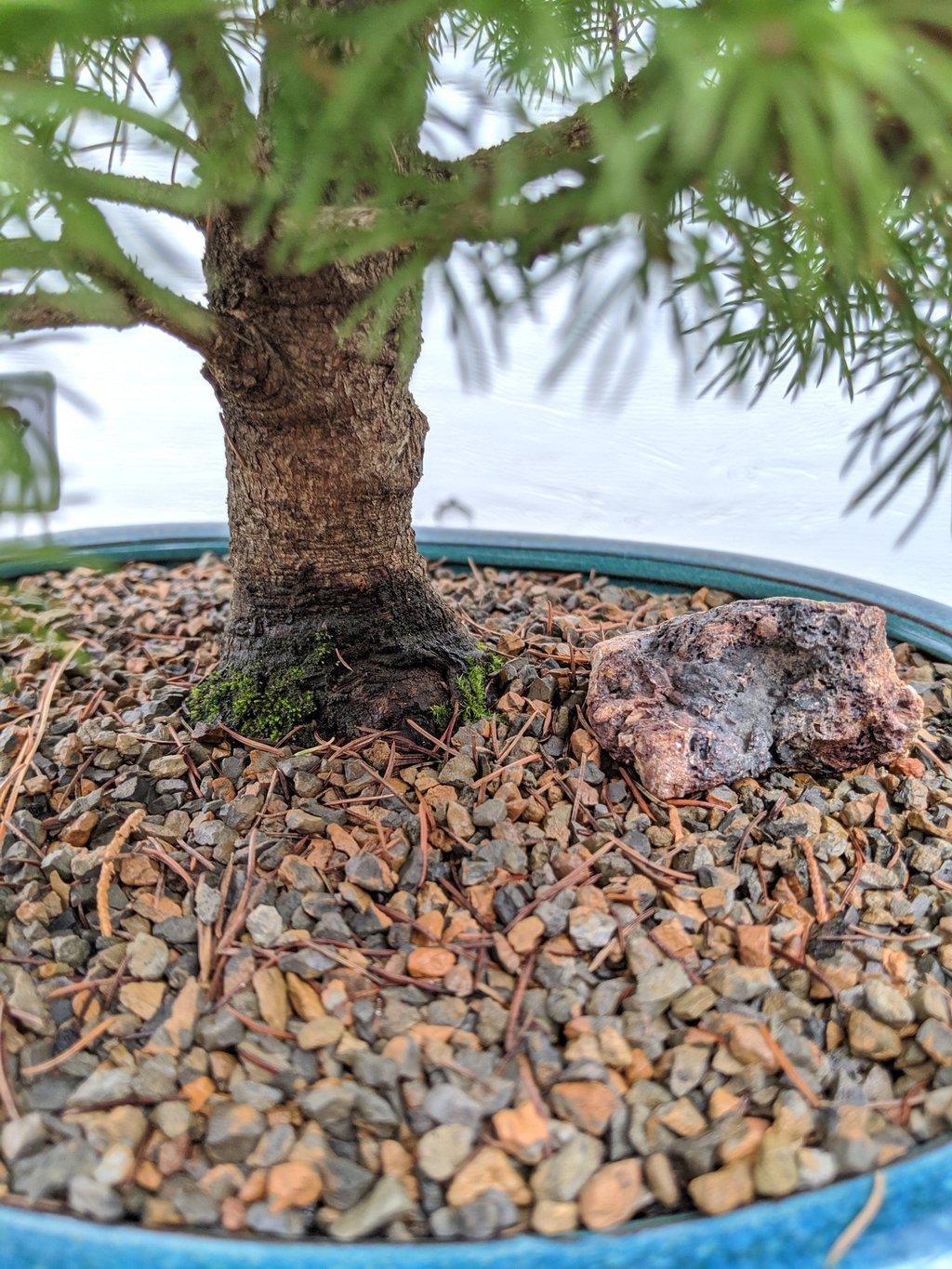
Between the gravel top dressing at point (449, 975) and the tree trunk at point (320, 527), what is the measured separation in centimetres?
4

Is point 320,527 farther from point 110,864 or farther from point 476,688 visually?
point 110,864

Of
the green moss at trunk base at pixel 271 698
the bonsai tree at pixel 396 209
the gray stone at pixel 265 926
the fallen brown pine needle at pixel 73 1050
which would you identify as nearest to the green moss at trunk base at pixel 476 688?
the bonsai tree at pixel 396 209

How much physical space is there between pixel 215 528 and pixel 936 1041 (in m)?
1.16

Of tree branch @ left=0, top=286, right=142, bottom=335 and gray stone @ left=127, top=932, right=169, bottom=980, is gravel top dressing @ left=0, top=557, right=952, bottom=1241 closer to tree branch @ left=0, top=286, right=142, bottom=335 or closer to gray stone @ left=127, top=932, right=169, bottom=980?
gray stone @ left=127, top=932, right=169, bottom=980

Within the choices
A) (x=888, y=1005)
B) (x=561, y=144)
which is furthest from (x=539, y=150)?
(x=888, y=1005)

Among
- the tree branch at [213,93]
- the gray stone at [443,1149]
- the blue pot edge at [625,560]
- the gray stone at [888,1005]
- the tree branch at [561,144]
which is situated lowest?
the gray stone at [443,1149]

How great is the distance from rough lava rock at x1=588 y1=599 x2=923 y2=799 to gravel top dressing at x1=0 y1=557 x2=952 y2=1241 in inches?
1.1

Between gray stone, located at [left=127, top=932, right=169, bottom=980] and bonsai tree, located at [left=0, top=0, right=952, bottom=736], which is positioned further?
gray stone, located at [left=127, top=932, right=169, bottom=980]

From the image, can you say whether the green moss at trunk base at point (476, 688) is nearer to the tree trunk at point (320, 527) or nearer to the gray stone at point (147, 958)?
the tree trunk at point (320, 527)

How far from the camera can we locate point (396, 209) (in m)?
0.42

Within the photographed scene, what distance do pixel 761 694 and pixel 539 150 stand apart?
0.46 metres

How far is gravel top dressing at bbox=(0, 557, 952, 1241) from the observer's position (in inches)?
19.1

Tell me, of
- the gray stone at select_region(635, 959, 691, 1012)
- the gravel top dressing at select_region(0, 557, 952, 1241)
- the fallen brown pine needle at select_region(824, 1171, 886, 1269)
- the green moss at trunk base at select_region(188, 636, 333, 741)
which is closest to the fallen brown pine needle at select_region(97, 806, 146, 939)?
the gravel top dressing at select_region(0, 557, 952, 1241)

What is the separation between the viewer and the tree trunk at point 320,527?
728mm
